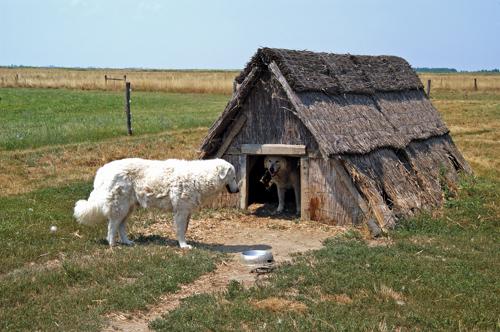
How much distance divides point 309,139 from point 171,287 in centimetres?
574

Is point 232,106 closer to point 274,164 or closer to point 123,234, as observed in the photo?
point 274,164

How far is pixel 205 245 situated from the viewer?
12125mm

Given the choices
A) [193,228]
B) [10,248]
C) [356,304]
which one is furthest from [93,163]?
[356,304]

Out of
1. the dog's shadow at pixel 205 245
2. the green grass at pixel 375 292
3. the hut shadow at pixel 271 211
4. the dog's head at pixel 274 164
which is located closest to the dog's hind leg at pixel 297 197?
the hut shadow at pixel 271 211

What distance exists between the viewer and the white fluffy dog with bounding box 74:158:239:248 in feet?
37.6

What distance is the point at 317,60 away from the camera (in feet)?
51.2

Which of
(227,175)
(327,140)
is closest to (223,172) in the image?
(227,175)

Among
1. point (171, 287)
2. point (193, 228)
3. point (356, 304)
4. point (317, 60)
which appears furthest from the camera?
point (317, 60)

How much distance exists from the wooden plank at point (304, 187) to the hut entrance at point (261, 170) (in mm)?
23

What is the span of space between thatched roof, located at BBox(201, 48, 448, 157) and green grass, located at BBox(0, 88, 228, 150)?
11729mm

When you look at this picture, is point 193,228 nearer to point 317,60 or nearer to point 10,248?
point 10,248

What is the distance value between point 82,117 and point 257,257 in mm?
24806

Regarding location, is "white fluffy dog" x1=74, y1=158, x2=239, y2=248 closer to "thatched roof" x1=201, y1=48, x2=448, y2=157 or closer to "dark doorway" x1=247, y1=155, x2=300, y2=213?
"thatched roof" x1=201, y1=48, x2=448, y2=157

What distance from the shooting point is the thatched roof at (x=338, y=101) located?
13.9m
